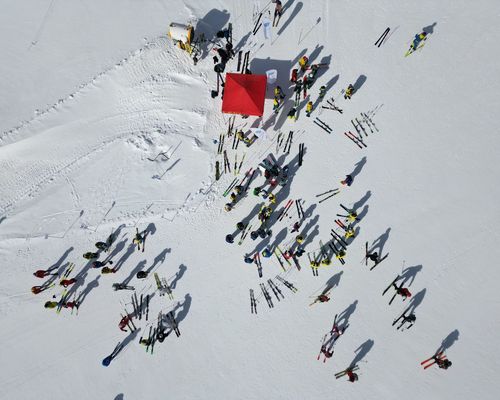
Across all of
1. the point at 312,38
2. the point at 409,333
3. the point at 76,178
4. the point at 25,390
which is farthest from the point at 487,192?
the point at 25,390

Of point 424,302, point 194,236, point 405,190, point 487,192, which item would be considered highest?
point 487,192

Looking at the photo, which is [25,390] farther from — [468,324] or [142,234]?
[468,324]

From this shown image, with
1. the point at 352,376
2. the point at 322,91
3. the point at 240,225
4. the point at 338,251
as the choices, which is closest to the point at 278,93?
the point at 322,91

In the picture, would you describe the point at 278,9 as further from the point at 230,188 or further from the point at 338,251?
the point at 338,251

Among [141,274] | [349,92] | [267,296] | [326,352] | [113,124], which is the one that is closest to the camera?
[326,352]

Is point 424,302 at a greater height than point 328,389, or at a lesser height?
greater
